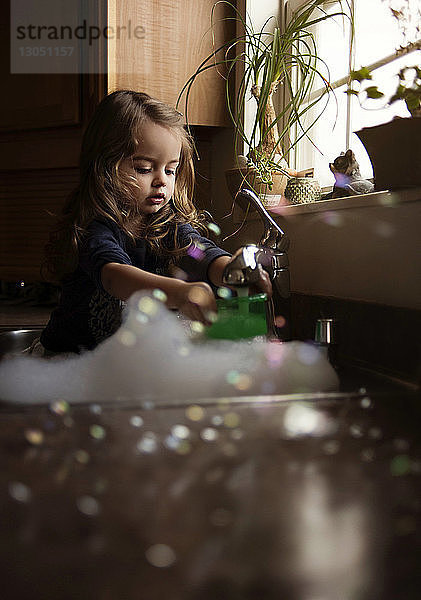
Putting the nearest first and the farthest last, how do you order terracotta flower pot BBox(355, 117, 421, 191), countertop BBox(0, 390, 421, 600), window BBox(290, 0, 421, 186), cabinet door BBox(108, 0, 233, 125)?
1. countertop BBox(0, 390, 421, 600)
2. terracotta flower pot BBox(355, 117, 421, 191)
3. window BBox(290, 0, 421, 186)
4. cabinet door BBox(108, 0, 233, 125)

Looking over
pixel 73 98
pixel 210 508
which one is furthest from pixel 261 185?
pixel 210 508

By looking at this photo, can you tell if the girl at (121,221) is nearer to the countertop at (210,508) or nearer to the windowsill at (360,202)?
the windowsill at (360,202)

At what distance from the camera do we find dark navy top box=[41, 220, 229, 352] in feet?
4.08

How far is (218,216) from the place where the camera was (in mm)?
1916

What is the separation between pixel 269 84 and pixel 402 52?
1.59 feet

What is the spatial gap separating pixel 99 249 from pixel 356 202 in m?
0.44

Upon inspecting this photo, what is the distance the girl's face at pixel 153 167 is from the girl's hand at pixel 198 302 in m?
0.37

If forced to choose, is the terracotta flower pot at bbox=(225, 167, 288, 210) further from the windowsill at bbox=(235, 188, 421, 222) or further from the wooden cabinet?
the wooden cabinet

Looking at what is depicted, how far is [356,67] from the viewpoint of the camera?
152 centimetres

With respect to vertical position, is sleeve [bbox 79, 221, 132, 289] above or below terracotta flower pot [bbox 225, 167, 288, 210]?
below

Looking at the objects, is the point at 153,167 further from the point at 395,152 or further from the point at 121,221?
the point at 395,152

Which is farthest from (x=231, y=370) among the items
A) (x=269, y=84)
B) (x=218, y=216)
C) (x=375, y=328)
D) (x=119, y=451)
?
(x=218, y=216)

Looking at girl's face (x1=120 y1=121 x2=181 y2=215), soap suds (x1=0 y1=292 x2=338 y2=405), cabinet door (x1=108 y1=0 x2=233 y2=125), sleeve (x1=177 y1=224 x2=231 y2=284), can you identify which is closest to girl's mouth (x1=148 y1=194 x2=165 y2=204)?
girl's face (x1=120 y1=121 x2=181 y2=215)

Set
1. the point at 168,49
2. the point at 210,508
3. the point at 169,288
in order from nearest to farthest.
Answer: the point at 210,508 → the point at 169,288 → the point at 168,49
